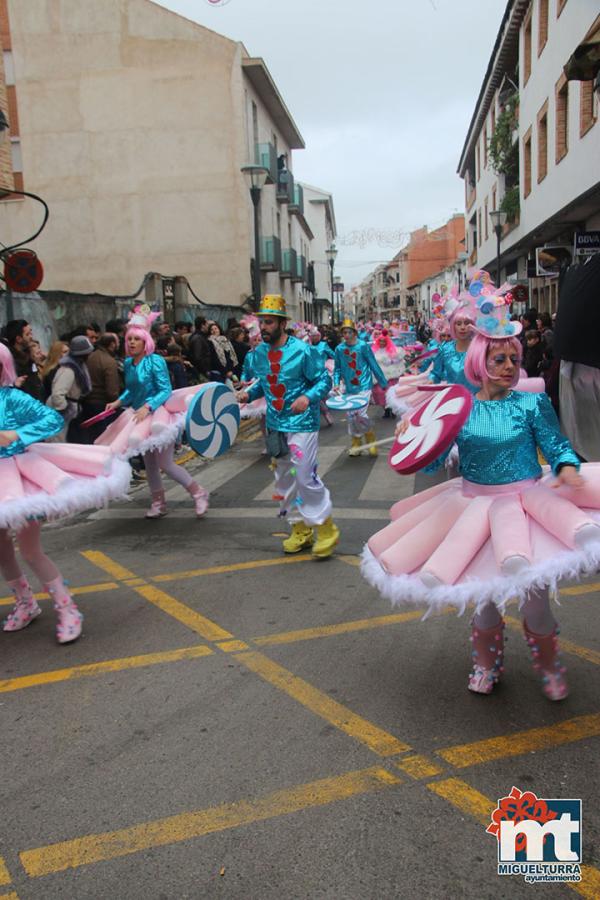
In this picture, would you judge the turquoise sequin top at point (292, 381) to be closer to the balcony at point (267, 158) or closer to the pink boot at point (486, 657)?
the pink boot at point (486, 657)

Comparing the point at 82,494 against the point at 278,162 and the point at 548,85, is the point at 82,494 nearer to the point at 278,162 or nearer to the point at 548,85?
the point at 548,85

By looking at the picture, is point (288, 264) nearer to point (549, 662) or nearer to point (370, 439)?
point (370, 439)

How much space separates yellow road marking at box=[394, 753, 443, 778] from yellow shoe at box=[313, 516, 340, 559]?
9.36ft

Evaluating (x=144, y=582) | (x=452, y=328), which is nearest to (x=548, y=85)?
(x=452, y=328)

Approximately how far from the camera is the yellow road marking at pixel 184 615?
4527mm

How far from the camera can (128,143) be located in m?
25.8

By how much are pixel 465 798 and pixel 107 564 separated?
405 centimetres

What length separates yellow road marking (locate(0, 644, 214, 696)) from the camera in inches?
158

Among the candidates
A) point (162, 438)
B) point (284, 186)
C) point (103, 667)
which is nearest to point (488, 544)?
point (103, 667)

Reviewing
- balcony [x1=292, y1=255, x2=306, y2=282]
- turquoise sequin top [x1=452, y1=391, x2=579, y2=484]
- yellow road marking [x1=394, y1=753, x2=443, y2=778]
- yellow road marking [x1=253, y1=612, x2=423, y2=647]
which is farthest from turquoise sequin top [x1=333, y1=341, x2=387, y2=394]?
balcony [x1=292, y1=255, x2=306, y2=282]

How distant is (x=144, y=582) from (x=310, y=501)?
4.79 feet

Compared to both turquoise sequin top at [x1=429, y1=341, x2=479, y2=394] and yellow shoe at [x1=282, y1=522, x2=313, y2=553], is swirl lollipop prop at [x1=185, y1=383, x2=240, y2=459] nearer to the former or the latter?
yellow shoe at [x1=282, y1=522, x2=313, y2=553]

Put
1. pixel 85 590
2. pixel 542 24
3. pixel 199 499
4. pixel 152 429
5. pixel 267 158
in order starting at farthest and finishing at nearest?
pixel 267 158 < pixel 542 24 < pixel 199 499 < pixel 152 429 < pixel 85 590

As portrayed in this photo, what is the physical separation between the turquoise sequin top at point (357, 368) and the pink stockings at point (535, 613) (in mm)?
7657
